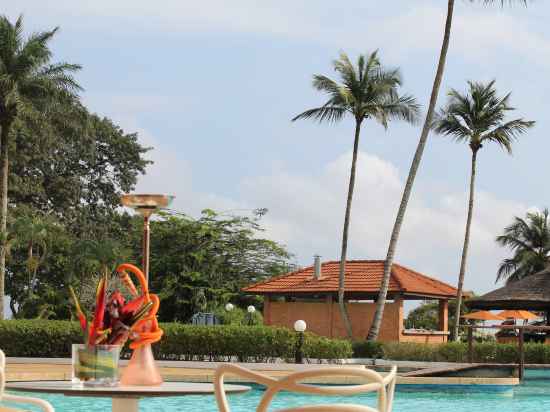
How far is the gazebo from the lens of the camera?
111ft

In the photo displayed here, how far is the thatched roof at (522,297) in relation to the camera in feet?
111

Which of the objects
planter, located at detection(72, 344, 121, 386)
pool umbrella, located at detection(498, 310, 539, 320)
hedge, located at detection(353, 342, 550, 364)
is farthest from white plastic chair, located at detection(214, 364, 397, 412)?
pool umbrella, located at detection(498, 310, 539, 320)

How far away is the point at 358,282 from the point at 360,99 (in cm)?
663

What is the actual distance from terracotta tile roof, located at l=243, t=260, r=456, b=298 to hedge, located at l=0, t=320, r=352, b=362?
1042 cm

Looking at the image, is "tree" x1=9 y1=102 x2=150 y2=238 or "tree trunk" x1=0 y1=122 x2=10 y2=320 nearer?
A: "tree trunk" x1=0 y1=122 x2=10 y2=320

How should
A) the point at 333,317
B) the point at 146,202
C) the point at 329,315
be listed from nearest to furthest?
the point at 146,202
the point at 333,317
the point at 329,315

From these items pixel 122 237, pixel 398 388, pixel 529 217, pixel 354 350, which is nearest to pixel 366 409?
pixel 398 388

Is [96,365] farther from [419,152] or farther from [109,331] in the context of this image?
[419,152]

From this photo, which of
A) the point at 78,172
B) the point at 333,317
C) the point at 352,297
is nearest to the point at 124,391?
the point at 333,317

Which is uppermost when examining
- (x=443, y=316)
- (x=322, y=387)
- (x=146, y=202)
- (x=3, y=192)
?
(x=3, y=192)

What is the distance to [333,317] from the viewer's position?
3478 cm

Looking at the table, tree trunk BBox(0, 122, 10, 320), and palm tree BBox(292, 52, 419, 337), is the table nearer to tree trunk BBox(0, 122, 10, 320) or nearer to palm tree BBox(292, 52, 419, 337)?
tree trunk BBox(0, 122, 10, 320)

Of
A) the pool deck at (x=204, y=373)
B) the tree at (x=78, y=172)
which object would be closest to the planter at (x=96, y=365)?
the pool deck at (x=204, y=373)

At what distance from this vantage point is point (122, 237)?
44469 millimetres
